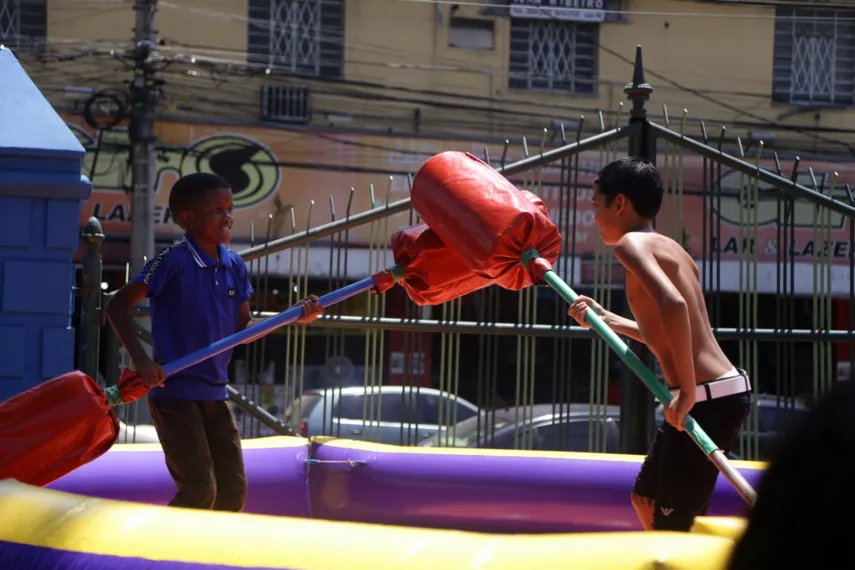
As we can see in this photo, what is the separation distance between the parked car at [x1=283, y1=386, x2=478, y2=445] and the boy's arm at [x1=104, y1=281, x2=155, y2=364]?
5.71ft

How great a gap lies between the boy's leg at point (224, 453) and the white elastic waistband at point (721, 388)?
1.60 meters

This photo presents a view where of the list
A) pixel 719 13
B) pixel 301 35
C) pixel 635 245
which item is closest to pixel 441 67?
pixel 301 35

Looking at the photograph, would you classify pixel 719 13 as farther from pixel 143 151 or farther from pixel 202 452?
pixel 202 452

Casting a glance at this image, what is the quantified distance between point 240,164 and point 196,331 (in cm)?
1284

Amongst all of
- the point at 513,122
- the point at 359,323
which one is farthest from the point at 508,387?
the point at 359,323

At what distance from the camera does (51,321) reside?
15.0ft

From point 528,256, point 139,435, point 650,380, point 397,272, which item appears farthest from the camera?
point 139,435

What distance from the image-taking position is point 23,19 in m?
16.7

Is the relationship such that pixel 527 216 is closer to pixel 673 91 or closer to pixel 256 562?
pixel 256 562

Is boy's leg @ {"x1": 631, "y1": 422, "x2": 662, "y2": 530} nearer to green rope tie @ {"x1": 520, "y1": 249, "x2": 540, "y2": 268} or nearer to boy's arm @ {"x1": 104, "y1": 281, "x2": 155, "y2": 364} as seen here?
green rope tie @ {"x1": 520, "y1": 249, "x2": 540, "y2": 268}

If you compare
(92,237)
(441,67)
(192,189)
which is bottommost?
(92,237)

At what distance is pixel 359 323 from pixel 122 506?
3147 mm

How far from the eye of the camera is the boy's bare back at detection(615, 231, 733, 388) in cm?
373

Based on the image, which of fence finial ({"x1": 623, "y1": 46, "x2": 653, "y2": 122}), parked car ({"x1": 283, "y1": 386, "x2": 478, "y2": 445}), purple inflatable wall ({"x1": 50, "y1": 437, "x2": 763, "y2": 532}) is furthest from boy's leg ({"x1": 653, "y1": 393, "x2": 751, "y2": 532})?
fence finial ({"x1": 623, "y1": 46, "x2": 653, "y2": 122})
